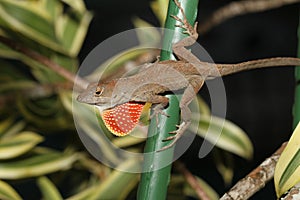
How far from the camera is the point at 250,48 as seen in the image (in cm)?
360

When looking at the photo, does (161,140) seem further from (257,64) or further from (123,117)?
(257,64)

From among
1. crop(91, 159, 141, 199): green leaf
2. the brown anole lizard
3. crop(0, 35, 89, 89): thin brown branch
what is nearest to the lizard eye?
the brown anole lizard

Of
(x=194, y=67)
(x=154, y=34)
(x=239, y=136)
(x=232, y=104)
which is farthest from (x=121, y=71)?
(x=232, y=104)

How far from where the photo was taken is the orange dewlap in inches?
22.5

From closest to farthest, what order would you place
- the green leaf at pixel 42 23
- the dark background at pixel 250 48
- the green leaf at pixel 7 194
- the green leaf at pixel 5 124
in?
the green leaf at pixel 7 194
the green leaf at pixel 42 23
the green leaf at pixel 5 124
the dark background at pixel 250 48

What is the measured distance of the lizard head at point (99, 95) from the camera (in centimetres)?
60

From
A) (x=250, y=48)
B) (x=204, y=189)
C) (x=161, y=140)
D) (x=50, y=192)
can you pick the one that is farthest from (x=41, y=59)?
(x=250, y=48)

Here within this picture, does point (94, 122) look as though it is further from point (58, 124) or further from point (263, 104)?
point (263, 104)

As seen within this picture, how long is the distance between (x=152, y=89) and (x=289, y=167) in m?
0.17

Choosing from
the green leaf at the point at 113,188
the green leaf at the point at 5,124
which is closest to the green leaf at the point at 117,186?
the green leaf at the point at 113,188

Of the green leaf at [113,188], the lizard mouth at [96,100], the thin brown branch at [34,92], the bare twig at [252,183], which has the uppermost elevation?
the lizard mouth at [96,100]

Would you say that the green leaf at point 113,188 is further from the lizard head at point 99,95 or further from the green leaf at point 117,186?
the lizard head at point 99,95

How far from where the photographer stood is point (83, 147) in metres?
1.11

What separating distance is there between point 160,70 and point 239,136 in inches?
16.9
